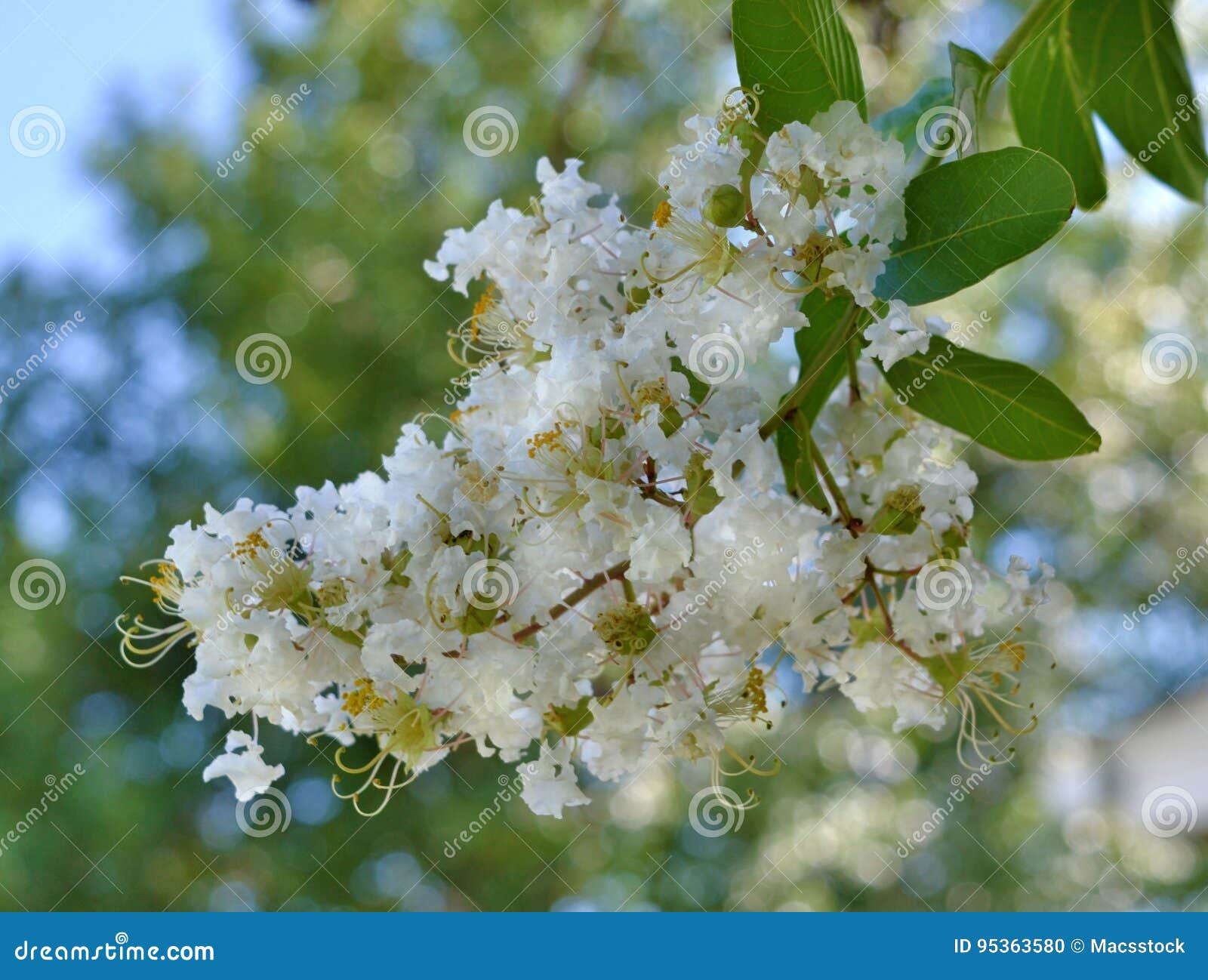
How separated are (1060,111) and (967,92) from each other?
0.84ft

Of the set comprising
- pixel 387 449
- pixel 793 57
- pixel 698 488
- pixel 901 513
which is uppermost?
pixel 793 57

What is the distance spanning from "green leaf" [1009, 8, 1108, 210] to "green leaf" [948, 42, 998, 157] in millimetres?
209

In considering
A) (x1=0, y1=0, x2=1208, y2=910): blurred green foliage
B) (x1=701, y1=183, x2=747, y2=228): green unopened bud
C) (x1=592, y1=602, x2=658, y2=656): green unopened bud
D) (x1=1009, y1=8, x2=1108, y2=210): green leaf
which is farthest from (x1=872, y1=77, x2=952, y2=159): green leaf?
(x1=0, y1=0, x2=1208, y2=910): blurred green foliage

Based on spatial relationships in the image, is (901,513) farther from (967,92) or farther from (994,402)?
(967,92)

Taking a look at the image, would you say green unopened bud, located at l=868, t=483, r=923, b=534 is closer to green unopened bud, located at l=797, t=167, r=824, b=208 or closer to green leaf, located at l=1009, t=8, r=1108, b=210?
green unopened bud, located at l=797, t=167, r=824, b=208

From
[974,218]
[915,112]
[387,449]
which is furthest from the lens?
[387,449]

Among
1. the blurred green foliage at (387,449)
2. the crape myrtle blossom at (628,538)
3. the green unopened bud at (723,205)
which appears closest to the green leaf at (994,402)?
the crape myrtle blossom at (628,538)

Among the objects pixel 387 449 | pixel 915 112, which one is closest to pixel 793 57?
pixel 915 112

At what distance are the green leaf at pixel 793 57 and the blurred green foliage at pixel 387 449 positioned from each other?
188cm

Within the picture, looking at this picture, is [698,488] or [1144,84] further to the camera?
[1144,84]

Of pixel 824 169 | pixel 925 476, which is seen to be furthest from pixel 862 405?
pixel 824 169

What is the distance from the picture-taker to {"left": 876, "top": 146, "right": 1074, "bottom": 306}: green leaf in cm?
54

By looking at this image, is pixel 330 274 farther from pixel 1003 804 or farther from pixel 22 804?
pixel 1003 804

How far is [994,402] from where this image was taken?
0.64 meters
